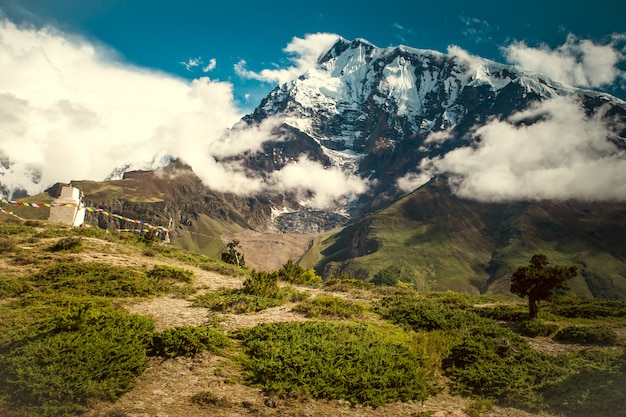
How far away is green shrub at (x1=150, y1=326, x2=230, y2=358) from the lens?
15617 millimetres

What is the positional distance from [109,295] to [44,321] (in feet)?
25.2

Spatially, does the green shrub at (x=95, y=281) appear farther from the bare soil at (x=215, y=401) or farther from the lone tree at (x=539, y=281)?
the lone tree at (x=539, y=281)

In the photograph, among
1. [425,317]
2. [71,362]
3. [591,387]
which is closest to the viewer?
[71,362]

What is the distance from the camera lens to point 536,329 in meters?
23.6

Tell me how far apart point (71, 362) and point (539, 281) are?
26567 millimetres

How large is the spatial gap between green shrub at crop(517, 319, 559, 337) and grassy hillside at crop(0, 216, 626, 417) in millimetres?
69

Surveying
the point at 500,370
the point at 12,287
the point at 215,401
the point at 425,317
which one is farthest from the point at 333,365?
the point at 12,287

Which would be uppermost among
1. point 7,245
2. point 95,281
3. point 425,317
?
point 7,245


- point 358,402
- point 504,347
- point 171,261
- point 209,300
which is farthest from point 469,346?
point 171,261

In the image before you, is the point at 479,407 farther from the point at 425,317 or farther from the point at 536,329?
the point at 536,329

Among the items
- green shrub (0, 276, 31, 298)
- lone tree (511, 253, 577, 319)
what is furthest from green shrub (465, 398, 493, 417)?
green shrub (0, 276, 31, 298)

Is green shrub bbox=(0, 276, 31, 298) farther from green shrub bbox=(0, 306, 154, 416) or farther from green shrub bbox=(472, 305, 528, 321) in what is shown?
green shrub bbox=(472, 305, 528, 321)

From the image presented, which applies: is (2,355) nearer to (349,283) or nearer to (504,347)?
(504,347)

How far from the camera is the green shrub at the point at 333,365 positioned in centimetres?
1401
